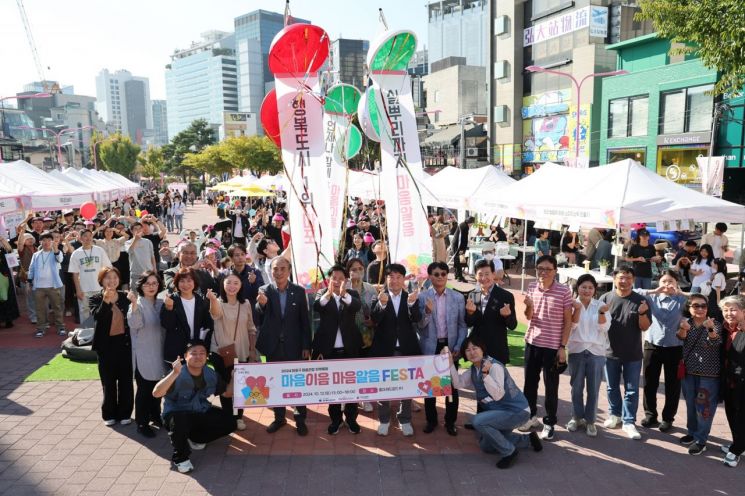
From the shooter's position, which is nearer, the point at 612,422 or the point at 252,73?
the point at 612,422

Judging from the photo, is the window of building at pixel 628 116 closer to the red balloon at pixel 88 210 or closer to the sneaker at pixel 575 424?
the red balloon at pixel 88 210

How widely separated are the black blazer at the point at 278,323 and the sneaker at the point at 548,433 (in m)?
2.60

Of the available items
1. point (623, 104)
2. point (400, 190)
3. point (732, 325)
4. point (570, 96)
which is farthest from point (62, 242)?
point (570, 96)

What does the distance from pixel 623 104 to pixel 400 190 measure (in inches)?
Result: 1197

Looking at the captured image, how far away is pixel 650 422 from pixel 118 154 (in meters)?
78.7

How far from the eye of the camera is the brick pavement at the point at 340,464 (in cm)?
456

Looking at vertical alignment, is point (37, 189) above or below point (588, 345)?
above

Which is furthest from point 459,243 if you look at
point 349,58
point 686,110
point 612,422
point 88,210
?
point 349,58

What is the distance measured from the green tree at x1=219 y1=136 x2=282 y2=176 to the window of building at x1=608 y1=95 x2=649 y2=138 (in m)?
29.0

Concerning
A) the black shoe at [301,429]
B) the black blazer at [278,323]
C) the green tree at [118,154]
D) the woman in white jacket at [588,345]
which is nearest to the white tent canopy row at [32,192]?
the black blazer at [278,323]

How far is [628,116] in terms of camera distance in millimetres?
32312

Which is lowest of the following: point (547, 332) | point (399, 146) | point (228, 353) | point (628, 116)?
point (228, 353)

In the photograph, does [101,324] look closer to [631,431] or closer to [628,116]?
[631,431]

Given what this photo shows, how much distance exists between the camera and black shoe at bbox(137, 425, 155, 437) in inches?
216
